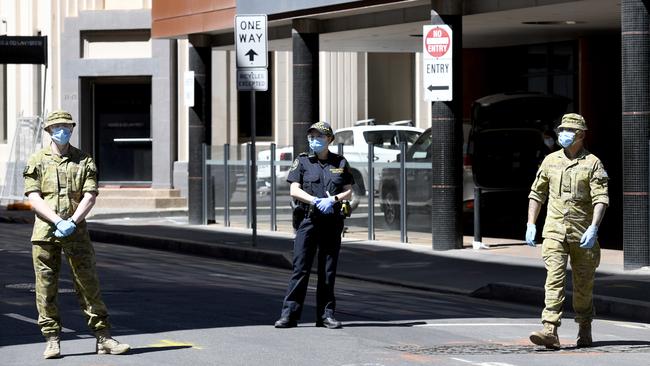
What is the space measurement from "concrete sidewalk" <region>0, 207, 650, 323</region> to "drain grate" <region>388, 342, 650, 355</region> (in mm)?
2542

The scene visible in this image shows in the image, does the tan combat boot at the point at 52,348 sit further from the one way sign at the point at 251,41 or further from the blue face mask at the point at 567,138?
the one way sign at the point at 251,41

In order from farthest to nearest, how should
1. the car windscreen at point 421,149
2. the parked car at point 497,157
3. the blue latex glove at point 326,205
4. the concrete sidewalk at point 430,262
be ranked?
1. the car windscreen at point 421,149
2. the parked car at point 497,157
3. the concrete sidewalk at point 430,262
4. the blue latex glove at point 326,205

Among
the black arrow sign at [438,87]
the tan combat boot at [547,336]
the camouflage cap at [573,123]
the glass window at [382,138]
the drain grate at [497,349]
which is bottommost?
the drain grate at [497,349]

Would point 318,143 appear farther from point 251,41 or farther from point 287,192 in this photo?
point 287,192

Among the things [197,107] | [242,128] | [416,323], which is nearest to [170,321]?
[416,323]

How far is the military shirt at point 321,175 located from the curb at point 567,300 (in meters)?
3.58

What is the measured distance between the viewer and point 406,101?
41.2 meters

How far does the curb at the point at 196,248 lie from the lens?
2077 centimetres

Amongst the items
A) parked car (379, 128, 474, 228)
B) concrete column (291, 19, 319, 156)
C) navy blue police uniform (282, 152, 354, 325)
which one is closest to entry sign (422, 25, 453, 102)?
parked car (379, 128, 474, 228)

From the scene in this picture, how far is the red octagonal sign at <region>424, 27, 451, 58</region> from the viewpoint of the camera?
2083 centimetres

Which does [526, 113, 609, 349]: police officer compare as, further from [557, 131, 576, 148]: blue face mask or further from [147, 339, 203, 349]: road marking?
[147, 339, 203, 349]: road marking

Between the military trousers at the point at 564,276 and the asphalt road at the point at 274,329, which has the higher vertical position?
the military trousers at the point at 564,276

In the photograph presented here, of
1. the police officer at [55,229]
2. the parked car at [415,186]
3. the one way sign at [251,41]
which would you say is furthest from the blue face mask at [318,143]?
the parked car at [415,186]

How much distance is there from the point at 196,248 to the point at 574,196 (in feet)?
38.1
